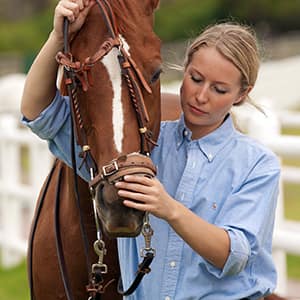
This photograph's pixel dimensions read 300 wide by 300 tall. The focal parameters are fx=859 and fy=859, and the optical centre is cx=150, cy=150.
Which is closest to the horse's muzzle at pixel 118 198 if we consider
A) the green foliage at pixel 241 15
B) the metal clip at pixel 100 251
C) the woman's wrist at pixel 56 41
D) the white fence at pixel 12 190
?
the metal clip at pixel 100 251

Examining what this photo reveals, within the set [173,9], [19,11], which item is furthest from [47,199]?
[19,11]

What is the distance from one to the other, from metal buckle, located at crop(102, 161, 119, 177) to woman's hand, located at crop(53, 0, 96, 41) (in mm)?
532

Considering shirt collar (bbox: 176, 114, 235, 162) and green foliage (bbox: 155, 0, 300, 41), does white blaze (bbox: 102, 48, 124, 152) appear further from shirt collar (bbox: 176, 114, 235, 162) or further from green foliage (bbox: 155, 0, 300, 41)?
green foliage (bbox: 155, 0, 300, 41)

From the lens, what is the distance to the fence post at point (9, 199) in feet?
27.6

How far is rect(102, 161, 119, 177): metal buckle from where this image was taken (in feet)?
7.81

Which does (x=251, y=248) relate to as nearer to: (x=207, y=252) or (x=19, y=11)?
(x=207, y=252)

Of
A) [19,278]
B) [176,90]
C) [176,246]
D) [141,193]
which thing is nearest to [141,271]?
[176,246]

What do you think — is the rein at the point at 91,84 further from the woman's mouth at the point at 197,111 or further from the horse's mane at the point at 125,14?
the woman's mouth at the point at 197,111

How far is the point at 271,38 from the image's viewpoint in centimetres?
3338

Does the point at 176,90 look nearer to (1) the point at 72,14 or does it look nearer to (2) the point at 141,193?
(1) the point at 72,14

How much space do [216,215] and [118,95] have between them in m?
0.49

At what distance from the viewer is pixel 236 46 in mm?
2719

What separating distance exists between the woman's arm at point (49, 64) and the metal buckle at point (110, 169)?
1.75ft

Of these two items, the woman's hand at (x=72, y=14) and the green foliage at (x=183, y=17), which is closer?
the woman's hand at (x=72, y=14)
